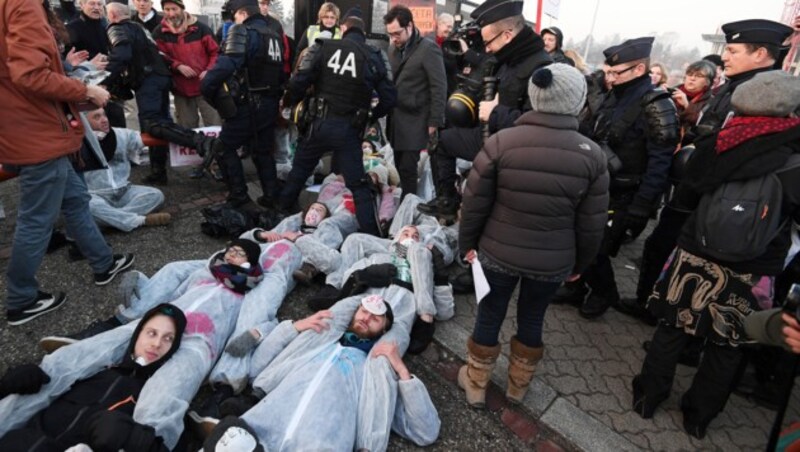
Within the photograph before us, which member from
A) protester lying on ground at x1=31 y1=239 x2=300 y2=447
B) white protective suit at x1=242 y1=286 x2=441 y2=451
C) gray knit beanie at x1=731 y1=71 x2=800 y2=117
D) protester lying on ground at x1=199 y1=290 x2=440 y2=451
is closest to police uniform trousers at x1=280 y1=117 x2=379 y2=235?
protester lying on ground at x1=31 y1=239 x2=300 y2=447

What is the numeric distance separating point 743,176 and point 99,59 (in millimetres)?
5347

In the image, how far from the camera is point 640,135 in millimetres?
2898

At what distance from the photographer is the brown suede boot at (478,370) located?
94.0 inches

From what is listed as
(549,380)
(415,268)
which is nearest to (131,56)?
(415,268)

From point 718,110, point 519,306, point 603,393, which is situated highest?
point 718,110

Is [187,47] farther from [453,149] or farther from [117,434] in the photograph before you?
[117,434]

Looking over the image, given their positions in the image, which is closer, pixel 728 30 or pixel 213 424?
pixel 213 424

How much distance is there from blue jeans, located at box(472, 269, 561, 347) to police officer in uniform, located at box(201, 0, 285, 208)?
3108 millimetres

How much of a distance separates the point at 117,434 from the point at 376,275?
174 cm

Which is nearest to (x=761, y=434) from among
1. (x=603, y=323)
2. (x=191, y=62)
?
(x=603, y=323)

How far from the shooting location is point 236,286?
2.91 meters

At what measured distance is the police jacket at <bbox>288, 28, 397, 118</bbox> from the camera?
12.0ft

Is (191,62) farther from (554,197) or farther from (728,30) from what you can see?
(728,30)

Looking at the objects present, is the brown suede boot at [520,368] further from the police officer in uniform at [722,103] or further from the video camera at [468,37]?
the video camera at [468,37]
